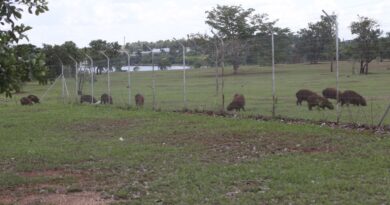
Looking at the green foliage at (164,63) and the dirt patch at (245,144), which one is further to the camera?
the green foliage at (164,63)

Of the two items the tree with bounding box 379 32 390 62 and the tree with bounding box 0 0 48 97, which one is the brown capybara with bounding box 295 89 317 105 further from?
the tree with bounding box 0 0 48 97

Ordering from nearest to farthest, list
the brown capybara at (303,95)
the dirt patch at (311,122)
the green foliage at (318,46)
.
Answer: the dirt patch at (311,122), the green foliage at (318,46), the brown capybara at (303,95)

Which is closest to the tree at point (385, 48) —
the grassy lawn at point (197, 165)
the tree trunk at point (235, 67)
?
the grassy lawn at point (197, 165)

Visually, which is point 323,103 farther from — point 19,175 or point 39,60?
point 39,60

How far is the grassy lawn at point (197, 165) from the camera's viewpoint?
296 inches

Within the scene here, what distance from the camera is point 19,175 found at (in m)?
9.55

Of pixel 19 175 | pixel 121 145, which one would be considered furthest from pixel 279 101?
pixel 19 175

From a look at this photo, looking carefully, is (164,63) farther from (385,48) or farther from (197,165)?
(197,165)

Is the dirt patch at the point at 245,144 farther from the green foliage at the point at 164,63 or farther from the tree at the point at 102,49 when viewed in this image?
the tree at the point at 102,49

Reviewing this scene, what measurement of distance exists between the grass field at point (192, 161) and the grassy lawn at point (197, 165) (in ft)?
0.05

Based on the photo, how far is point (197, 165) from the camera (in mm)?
9742

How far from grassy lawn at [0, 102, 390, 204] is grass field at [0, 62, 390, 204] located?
2 cm

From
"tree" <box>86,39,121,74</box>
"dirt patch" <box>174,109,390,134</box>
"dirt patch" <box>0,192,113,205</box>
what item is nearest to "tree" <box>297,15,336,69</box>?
"dirt patch" <box>174,109,390,134</box>

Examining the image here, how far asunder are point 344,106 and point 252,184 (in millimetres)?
12540
